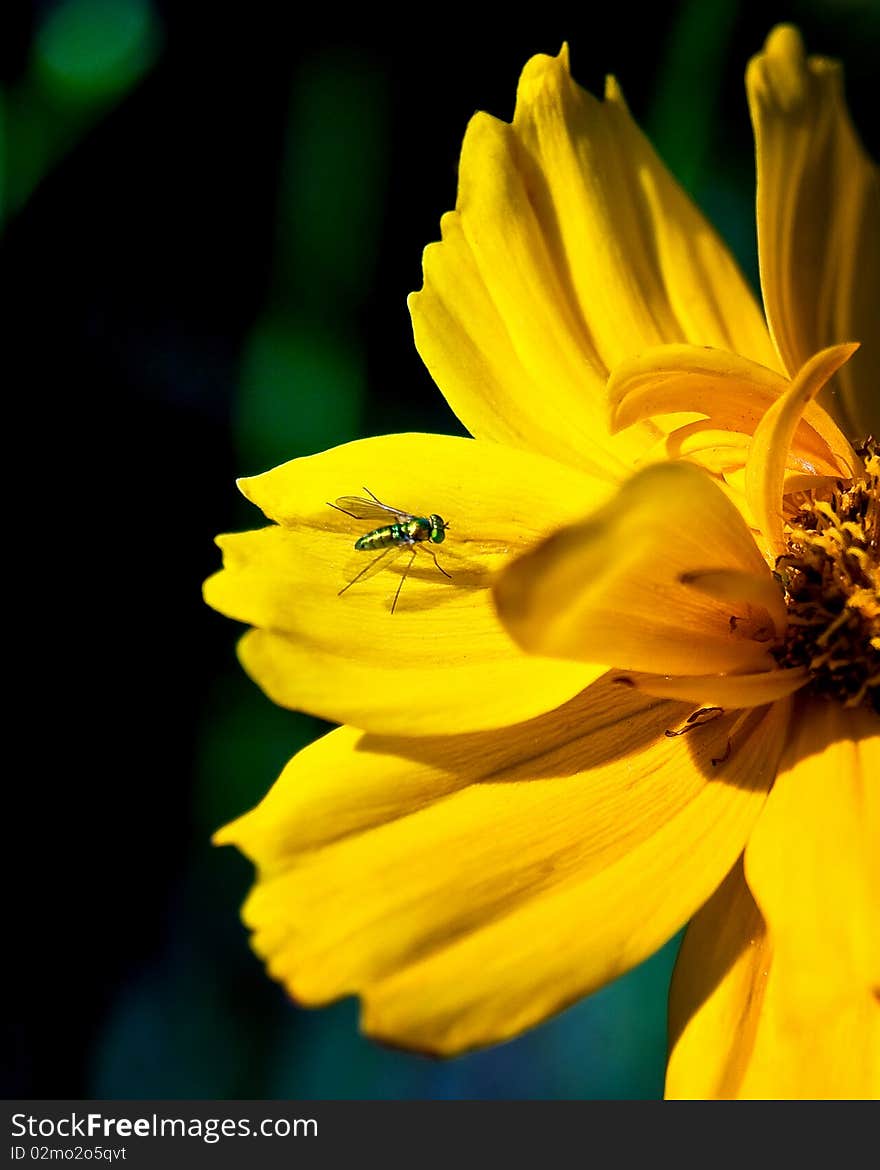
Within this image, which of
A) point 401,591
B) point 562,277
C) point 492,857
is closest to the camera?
point 492,857

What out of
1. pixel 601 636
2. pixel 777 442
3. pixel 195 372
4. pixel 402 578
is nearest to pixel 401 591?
pixel 402 578

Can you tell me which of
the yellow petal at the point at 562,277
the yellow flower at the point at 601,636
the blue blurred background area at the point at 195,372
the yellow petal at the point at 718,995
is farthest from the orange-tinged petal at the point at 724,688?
the blue blurred background area at the point at 195,372

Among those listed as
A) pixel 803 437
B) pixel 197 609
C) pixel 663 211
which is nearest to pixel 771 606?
pixel 803 437

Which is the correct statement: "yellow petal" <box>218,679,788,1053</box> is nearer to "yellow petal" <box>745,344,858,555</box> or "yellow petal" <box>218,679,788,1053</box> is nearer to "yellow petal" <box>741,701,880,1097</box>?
"yellow petal" <box>741,701,880,1097</box>

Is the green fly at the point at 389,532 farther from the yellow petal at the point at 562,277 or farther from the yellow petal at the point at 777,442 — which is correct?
the yellow petal at the point at 777,442

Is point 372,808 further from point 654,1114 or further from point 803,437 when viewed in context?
point 803,437

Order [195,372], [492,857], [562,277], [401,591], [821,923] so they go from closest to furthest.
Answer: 1. [821,923]
2. [492,857]
3. [401,591]
4. [562,277]
5. [195,372]

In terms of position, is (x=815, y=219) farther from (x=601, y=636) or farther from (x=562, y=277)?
(x=601, y=636)
